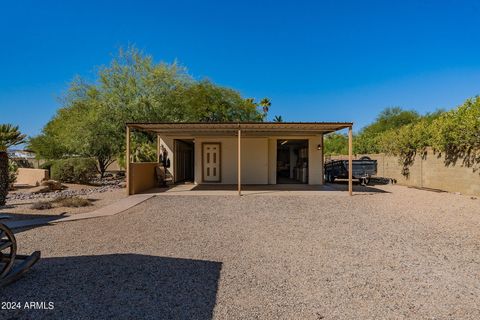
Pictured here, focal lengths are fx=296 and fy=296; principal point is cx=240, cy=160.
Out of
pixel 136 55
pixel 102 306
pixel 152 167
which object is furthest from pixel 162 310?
pixel 136 55

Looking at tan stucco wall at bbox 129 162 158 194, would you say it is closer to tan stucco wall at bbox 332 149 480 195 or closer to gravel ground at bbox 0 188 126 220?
gravel ground at bbox 0 188 126 220

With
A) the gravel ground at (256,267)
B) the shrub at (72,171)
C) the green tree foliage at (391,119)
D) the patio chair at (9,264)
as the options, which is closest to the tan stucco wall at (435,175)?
the gravel ground at (256,267)

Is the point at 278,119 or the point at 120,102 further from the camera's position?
the point at 278,119

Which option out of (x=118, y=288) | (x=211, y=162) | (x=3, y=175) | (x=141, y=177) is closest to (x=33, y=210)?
(x=141, y=177)

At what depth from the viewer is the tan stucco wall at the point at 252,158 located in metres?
15.2

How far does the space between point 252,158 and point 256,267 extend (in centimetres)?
1121

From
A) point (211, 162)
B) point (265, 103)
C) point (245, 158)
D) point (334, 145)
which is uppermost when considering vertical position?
point (265, 103)

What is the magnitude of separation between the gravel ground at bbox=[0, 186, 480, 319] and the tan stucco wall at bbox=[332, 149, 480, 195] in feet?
13.7

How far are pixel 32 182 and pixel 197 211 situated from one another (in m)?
12.7

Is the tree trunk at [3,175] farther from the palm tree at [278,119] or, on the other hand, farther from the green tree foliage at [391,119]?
the palm tree at [278,119]

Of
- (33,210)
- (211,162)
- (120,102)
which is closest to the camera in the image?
(33,210)

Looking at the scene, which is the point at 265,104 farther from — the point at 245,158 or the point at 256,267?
the point at 256,267

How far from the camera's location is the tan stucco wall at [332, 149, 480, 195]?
11180 mm

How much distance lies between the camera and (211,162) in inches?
607
